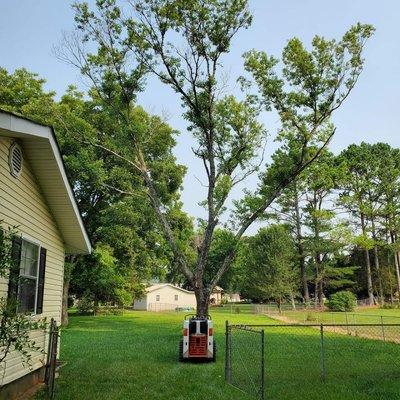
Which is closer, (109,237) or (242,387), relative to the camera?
(242,387)

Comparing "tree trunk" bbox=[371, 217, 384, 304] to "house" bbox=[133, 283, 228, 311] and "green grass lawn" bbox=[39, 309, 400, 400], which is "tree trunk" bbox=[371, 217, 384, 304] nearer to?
"house" bbox=[133, 283, 228, 311]

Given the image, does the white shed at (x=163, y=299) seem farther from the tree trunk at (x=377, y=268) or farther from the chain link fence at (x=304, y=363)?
the chain link fence at (x=304, y=363)

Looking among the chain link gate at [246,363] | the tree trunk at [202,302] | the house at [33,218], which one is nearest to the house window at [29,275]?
the house at [33,218]

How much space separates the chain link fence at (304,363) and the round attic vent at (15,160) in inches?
193

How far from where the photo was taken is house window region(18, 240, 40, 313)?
25.8 ft

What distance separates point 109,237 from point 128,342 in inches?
399

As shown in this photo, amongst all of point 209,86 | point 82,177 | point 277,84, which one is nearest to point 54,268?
point 209,86

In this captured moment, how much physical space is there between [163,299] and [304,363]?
172ft

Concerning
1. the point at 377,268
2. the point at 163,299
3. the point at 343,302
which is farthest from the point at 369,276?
the point at 163,299

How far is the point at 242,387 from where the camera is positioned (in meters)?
9.26

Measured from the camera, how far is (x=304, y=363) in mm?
12281

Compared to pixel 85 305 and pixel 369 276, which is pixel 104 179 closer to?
pixel 85 305

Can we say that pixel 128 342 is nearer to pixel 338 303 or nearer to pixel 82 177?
pixel 82 177

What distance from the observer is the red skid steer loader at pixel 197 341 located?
43.3ft
